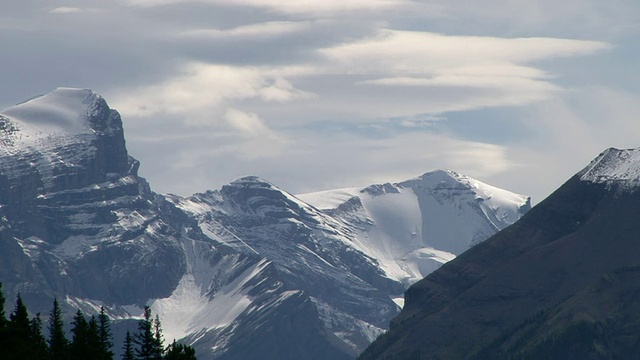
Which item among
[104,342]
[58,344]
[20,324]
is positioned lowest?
[104,342]

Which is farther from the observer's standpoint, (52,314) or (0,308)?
(52,314)

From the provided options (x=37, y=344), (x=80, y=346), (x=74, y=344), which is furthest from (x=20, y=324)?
(x=74, y=344)

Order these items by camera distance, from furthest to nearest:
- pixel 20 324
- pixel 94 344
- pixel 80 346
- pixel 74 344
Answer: pixel 74 344
pixel 94 344
pixel 80 346
pixel 20 324

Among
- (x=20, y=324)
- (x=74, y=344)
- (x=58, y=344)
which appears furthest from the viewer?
(x=58, y=344)

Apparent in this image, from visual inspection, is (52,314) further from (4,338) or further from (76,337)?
(4,338)

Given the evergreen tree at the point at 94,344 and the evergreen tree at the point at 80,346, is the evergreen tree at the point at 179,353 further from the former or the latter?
the evergreen tree at the point at 80,346

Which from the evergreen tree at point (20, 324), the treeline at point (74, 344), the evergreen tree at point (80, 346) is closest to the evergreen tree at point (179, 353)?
the treeline at point (74, 344)

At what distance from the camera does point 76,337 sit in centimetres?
16525

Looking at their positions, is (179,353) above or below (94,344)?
above

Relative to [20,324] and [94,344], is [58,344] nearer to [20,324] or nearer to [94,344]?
[94,344]

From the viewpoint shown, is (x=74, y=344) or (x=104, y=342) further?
(x=104, y=342)

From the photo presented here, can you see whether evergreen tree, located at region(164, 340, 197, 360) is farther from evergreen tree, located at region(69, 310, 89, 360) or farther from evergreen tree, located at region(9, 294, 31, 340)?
evergreen tree, located at region(9, 294, 31, 340)

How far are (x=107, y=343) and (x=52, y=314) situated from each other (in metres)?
21.5

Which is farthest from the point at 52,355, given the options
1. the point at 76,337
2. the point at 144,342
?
the point at 144,342
